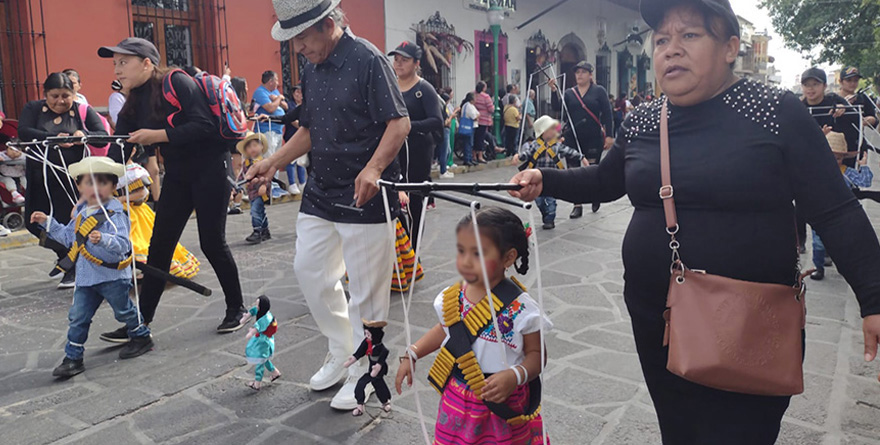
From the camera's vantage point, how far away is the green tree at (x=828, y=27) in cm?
2802

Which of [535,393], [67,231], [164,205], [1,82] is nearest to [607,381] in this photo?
[535,393]

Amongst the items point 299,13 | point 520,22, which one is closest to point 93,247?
point 299,13

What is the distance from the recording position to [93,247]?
13.3ft

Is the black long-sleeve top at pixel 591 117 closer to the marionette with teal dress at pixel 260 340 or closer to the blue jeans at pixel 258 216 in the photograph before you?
the blue jeans at pixel 258 216

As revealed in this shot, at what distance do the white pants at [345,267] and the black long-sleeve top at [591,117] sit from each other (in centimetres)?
580

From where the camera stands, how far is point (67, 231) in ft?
13.9

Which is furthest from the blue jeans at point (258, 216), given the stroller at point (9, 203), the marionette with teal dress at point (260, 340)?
the marionette with teal dress at point (260, 340)

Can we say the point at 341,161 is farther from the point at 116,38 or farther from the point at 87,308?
the point at 116,38

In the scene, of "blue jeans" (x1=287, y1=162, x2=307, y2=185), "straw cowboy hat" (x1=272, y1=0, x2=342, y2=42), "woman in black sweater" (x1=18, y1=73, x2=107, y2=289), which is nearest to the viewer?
"straw cowboy hat" (x1=272, y1=0, x2=342, y2=42)

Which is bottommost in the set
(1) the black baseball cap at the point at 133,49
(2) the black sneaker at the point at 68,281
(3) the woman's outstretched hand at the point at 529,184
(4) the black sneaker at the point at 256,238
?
(2) the black sneaker at the point at 68,281

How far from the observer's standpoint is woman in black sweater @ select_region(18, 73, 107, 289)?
19.6ft

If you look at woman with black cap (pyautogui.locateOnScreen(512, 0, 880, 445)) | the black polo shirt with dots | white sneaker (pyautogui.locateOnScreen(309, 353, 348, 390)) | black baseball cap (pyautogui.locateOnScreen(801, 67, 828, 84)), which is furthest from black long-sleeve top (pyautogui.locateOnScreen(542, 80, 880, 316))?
black baseball cap (pyautogui.locateOnScreen(801, 67, 828, 84))

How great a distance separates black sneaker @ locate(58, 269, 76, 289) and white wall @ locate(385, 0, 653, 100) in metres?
11.0

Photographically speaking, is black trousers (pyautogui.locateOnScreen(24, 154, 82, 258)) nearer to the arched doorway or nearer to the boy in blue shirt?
the boy in blue shirt
